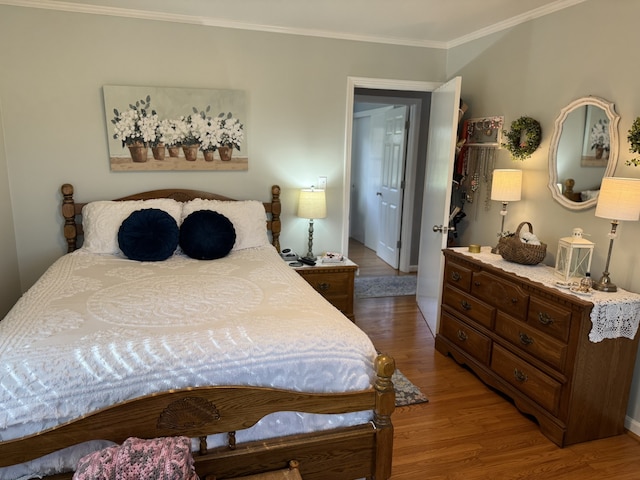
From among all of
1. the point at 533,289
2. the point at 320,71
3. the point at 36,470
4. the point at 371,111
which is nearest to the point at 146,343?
the point at 36,470

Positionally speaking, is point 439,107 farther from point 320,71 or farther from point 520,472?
point 520,472

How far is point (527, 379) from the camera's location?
98.5 inches

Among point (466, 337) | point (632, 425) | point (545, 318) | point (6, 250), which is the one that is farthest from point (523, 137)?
point (6, 250)

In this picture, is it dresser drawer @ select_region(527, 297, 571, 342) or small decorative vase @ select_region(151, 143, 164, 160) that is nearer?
dresser drawer @ select_region(527, 297, 571, 342)

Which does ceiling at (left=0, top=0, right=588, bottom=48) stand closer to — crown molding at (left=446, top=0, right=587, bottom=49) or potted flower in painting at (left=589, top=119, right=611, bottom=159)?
crown molding at (left=446, top=0, right=587, bottom=49)

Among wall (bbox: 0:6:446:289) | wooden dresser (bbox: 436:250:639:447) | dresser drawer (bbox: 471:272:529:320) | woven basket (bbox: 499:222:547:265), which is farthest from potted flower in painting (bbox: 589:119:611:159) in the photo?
wall (bbox: 0:6:446:289)

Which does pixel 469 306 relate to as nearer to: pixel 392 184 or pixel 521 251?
pixel 521 251

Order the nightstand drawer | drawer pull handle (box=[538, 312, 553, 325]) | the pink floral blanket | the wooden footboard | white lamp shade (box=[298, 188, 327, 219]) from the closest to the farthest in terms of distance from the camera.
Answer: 1. the pink floral blanket
2. the wooden footboard
3. drawer pull handle (box=[538, 312, 553, 325])
4. the nightstand drawer
5. white lamp shade (box=[298, 188, 327, 219])

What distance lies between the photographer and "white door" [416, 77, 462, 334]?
333 centimetres

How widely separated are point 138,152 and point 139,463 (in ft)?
8.31

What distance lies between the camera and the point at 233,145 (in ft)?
11.5

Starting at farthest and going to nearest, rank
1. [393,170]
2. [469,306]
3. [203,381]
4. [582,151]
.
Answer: [393,170]
[469,306]
[582,151]
[203,381]

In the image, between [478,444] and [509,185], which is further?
[509,185]

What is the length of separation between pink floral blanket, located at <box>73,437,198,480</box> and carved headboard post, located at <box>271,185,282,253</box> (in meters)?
2.34
